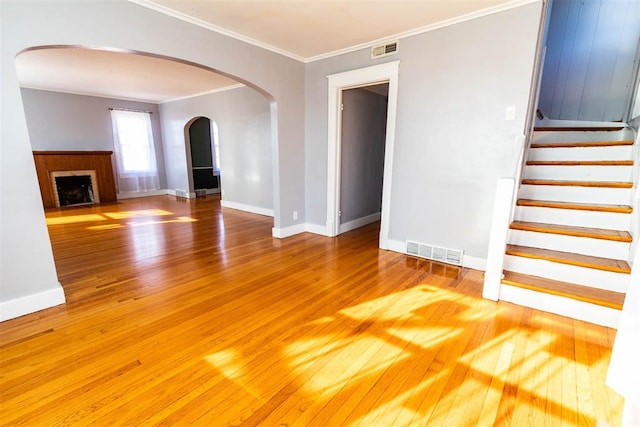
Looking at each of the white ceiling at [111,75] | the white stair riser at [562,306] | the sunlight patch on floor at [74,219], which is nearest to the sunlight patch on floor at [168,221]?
the sunlight patch on floor at [74,219]

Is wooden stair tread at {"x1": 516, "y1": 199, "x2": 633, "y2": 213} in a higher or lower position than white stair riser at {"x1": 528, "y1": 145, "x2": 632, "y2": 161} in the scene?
lower

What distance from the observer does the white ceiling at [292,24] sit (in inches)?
103

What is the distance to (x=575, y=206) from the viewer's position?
2.66 meters

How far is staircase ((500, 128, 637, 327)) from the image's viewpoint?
2.23m

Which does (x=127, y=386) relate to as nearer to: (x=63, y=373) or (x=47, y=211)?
(x=63, y=373)

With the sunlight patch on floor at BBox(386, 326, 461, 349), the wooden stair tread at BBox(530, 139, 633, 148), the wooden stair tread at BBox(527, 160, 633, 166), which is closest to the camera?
the sunlight patch on floor at BBox(386, 326, 461, 349)

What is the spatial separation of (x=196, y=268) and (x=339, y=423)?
231 centimetres

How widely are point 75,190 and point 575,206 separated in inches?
348

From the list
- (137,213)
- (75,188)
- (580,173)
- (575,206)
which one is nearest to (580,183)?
(580,173)

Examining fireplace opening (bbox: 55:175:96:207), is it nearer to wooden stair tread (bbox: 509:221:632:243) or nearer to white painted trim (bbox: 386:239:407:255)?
white painted trim (bbox: 386:239:407:255)

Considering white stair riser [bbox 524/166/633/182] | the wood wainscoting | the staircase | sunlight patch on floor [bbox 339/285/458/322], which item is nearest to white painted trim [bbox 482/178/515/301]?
the staircase

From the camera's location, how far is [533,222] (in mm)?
2891

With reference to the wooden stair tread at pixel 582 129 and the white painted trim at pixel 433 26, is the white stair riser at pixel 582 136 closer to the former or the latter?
the wooden stair tread at pixel 582 129

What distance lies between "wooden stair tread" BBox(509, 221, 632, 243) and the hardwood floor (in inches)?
28.3
